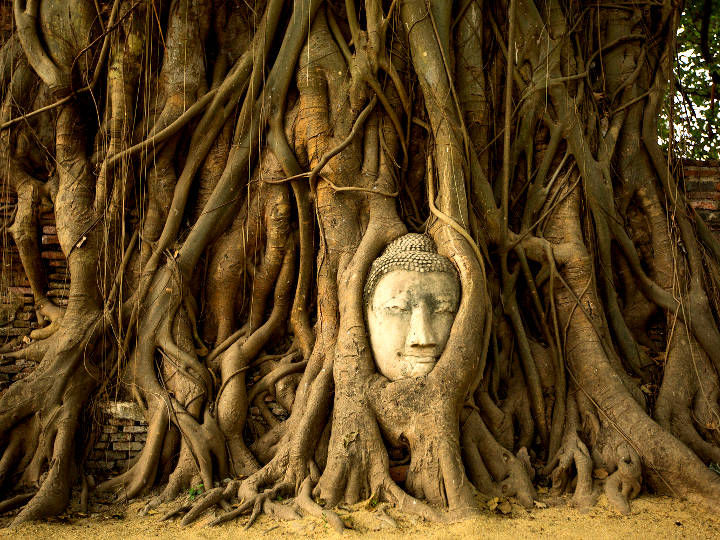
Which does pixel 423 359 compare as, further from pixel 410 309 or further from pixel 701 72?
pixel 701 72

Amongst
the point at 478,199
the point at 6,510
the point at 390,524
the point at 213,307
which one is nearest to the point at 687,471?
the point at 390,524

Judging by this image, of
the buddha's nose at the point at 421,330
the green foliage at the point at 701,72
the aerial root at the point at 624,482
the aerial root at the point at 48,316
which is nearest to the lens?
the aerial root at the point at 624,482

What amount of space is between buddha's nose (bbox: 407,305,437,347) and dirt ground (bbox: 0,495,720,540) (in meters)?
0.91

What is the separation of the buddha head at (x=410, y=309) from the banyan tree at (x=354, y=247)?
0.01 meters

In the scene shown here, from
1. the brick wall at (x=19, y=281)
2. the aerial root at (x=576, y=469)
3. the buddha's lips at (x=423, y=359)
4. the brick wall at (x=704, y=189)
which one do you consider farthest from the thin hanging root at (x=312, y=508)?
the brick wall at (x=704, y=189)

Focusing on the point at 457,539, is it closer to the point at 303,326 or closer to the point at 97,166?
the point at 303,326

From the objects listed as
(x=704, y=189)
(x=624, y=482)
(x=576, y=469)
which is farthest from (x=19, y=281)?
(x=704, y=189)

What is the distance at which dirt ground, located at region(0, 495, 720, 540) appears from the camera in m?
2.84

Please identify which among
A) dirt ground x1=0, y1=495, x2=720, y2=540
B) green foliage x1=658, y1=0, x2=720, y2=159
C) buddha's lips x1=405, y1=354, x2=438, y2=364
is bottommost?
dirt ground x1=0, y1=495, x2=720, y2=540

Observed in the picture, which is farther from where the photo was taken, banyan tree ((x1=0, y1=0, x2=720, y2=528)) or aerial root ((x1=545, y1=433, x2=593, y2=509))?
banyan tree ((x1=0, y1=0, x2=720, y2=528))

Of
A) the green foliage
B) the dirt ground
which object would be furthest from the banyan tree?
the green foliage

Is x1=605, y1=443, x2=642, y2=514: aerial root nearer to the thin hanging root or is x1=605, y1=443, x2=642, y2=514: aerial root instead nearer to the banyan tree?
the banyan tree

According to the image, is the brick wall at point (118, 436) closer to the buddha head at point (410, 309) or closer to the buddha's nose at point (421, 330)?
the buddha head at point (410, 309)

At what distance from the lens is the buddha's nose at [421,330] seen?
342 cm
